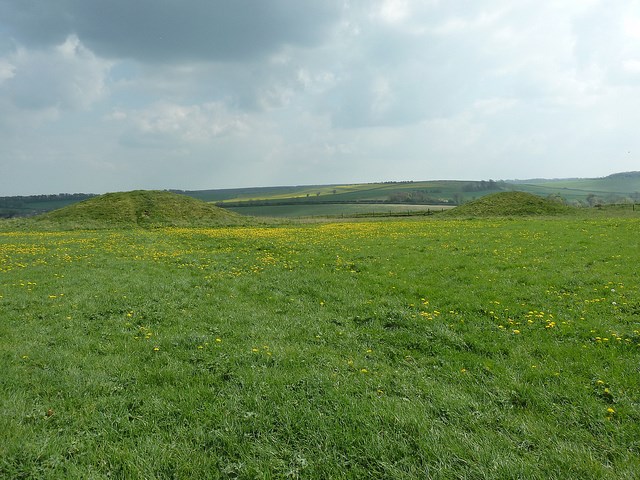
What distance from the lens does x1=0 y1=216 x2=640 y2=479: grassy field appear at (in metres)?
4.66

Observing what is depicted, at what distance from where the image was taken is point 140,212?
198 feet

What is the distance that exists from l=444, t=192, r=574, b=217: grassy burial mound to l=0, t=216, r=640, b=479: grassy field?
50672mm

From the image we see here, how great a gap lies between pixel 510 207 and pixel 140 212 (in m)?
65.0

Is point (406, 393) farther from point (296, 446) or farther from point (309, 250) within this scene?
point (309, 250)

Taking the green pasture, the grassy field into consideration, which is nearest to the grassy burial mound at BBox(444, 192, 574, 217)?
the green pasture

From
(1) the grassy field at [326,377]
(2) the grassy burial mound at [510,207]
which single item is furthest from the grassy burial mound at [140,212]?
(1) the grassy field at [326,377]

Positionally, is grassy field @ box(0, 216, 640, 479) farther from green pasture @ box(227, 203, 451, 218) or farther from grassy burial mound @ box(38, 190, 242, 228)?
green pasture @ box(227, 203, 451, 218)

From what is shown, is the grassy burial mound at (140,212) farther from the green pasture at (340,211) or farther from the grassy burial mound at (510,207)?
the grassy burial mound at (510,207)

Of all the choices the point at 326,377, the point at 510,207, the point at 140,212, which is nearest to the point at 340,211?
the point at 510,207

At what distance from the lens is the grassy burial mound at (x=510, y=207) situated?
59.5 m

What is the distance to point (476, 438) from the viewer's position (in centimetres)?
499

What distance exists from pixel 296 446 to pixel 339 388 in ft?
5.01

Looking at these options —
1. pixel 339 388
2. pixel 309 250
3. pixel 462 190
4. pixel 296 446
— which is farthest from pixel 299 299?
pixel 462 190

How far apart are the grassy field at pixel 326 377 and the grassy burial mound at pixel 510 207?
166 ft
